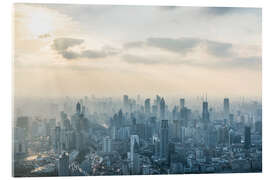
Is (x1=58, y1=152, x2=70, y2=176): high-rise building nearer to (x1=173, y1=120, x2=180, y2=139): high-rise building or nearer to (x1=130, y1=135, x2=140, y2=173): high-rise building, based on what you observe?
(x1=130, y1=135, x2=140, y2=173): high-rise building

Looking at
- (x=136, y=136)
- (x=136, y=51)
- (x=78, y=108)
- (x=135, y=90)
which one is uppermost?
(x=136, y=51)

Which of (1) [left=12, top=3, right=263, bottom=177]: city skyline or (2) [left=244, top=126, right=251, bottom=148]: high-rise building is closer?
(1) [left=12, top=3, right=263, bottom=177]: city skyline

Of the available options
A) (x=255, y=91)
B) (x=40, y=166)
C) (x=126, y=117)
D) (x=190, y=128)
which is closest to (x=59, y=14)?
(x=126, y=117)

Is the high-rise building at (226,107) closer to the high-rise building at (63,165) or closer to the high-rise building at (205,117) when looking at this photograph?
the high-rise building at (205,117)

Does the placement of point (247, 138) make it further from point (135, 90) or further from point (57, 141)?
point (57, 141)

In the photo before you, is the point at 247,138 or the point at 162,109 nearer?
the point at 162,109

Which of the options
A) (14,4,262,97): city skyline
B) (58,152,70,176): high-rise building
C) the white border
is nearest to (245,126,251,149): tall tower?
the white border
